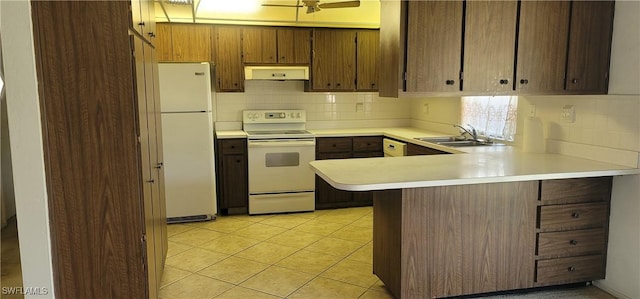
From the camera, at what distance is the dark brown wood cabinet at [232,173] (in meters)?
4.86

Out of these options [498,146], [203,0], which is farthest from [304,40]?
[498,146]

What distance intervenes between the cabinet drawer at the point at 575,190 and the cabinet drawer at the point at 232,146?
9.86ft

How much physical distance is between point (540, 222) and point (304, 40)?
3.22 metres

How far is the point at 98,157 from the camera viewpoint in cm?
213

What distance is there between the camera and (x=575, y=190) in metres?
2.94

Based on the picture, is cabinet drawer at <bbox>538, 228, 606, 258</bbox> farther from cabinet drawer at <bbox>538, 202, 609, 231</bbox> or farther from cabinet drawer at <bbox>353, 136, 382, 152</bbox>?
cabinet drawer at <bbox>353, 136, 382, 152</bbox>

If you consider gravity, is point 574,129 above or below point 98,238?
above

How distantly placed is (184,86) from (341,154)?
184 cm

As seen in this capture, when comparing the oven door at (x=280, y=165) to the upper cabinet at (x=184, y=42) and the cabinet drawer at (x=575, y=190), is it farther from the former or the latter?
the cabinet drawer at (x=575, y=190)

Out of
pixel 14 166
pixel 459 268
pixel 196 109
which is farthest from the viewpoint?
pixel 196 109

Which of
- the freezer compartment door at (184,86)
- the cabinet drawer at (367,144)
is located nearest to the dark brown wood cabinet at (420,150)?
the cabinet drawer at (367,144)

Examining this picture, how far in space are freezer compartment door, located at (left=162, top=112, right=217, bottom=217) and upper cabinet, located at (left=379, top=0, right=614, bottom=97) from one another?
222 cm

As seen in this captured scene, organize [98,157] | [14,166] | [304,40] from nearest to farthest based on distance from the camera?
[14,166] < [98,157] < [304,40]

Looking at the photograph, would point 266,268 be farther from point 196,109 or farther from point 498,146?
point 498,146
